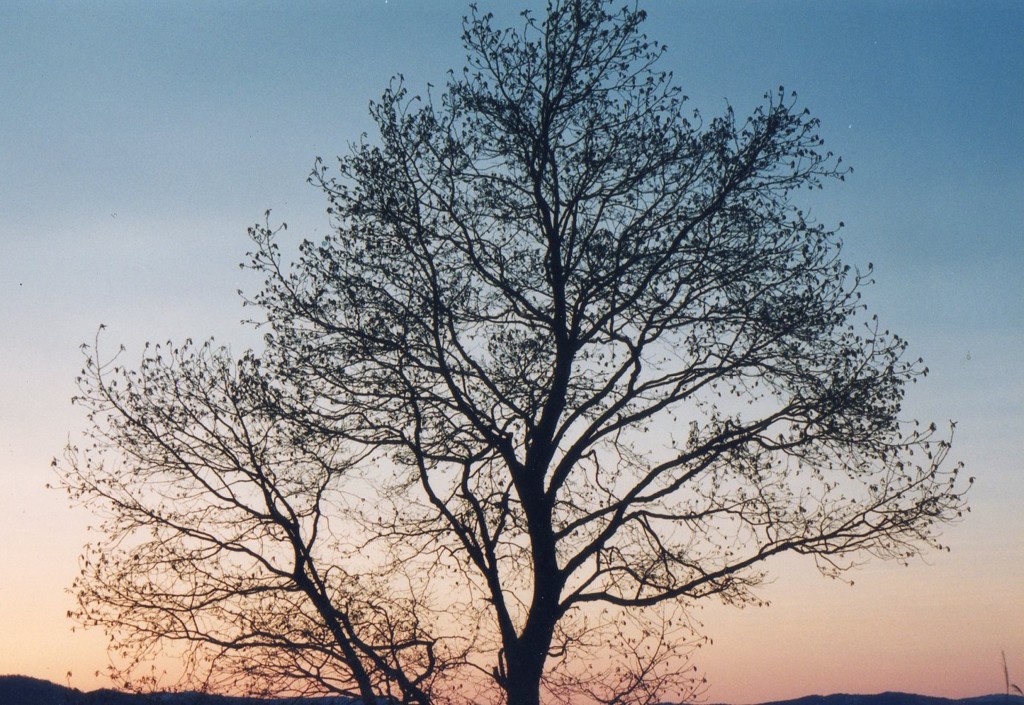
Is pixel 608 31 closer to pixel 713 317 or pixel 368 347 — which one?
pixel 713 317

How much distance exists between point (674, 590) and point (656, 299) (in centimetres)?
466

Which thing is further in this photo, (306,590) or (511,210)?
(511,210)

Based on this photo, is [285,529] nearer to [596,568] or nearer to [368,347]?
[368,347]

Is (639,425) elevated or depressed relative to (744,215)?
depressed

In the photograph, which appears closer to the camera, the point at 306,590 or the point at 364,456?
the point at 306,590

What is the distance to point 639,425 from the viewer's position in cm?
1591

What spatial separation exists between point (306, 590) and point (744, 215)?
9.14 metres

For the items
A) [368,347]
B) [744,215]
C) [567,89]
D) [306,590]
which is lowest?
[306,590]

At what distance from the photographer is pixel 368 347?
49.4 feet

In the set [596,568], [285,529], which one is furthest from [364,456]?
[596,568]

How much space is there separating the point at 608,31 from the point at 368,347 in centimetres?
651

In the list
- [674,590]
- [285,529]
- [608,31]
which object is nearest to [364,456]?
[285,529]

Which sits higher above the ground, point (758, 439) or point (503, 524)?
point (758, 439)

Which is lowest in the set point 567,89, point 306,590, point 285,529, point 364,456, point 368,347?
point 306,590
